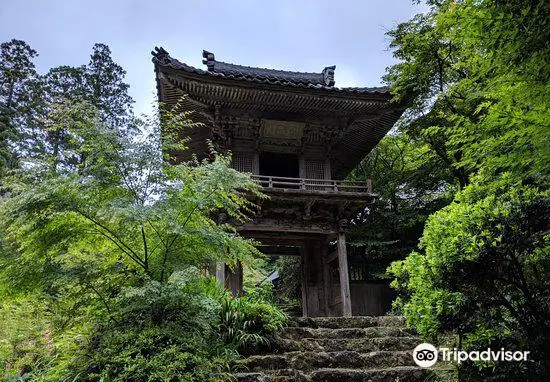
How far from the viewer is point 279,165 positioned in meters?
12.1

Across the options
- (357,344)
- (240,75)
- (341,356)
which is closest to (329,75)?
(240,75)

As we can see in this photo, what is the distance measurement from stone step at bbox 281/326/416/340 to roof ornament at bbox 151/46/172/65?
669 cm

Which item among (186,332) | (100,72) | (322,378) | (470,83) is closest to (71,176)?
(186,332)

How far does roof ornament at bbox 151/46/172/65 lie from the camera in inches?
362

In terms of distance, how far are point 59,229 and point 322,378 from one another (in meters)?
3.58

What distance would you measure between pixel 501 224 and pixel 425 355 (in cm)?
221

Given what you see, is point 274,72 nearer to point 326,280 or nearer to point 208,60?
point 208,60

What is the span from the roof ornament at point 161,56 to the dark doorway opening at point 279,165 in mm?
3863

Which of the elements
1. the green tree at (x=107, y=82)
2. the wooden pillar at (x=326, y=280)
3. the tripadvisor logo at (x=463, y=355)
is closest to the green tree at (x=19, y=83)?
the green tree at (x=107, y=82)

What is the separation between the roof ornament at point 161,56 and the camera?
9203 mm

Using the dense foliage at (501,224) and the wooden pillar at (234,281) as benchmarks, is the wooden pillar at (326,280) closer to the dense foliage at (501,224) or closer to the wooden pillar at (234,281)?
the wooden pillar at (234,281)

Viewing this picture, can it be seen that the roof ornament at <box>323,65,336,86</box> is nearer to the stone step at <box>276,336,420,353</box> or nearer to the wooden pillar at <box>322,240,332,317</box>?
the wooden pillar at <box>322,240,332,317</box>

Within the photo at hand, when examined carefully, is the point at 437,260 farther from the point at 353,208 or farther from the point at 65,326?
the point at 353,208

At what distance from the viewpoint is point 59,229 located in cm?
443
